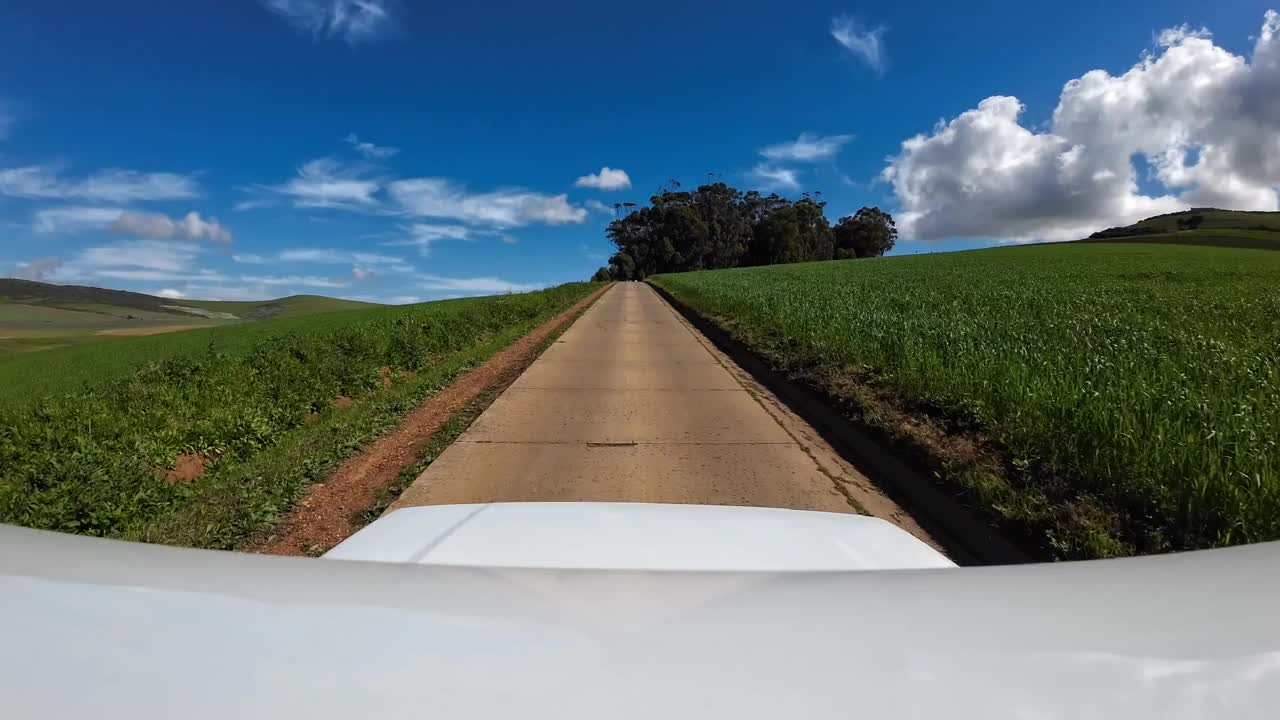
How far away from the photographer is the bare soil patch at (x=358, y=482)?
3.72 m

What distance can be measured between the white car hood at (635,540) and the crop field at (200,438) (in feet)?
8.20

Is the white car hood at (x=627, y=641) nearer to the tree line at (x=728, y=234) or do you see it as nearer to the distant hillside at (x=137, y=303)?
the distant hillside at (x=137, y=303)

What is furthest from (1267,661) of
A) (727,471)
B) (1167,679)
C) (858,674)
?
(727,471)

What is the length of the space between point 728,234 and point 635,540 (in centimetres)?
10923

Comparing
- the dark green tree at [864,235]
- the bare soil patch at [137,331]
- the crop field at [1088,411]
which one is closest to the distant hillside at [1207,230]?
the dark green tree at [864,235]

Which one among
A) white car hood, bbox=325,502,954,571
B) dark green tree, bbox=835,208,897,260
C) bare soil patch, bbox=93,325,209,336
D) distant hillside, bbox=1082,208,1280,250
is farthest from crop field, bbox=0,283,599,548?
dark green tree, bbox=835,208,897,260

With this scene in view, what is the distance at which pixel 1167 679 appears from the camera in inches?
31.9

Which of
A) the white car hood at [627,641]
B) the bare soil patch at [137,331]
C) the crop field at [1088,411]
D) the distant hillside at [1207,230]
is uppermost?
the distant hillside at [1207,230]

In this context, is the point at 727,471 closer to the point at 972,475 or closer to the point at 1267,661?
the point at 972,475

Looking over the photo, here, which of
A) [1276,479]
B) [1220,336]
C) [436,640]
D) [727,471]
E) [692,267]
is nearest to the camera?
[436,640]

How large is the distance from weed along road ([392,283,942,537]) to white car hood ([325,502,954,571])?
1992 mm

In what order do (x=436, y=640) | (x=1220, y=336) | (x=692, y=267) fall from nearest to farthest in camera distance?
(x=436, y=640)
(x=1220, y=336)
(x=692, y=267)

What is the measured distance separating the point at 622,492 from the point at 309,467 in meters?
2.68

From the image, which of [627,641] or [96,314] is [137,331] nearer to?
[96,314]
